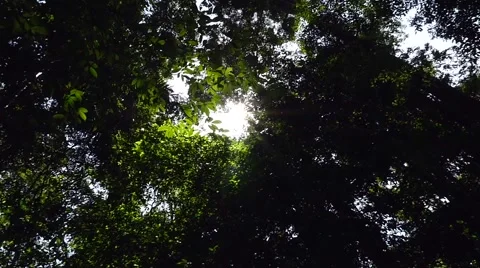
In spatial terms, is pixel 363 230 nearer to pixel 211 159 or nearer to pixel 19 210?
pixel 211 159

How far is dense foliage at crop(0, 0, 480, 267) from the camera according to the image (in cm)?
1202

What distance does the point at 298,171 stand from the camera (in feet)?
54.9

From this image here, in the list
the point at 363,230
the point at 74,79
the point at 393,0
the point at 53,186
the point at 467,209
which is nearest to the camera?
the point at 74,79

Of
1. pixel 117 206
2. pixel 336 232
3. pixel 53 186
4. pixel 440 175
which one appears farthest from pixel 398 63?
pixel 53 186

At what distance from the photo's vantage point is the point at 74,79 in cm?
392

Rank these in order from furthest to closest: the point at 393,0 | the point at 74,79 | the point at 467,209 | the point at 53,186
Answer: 1. the point at 393,0
2. the point at 467,209
3. the point at 53,186
4. the point at 74,79

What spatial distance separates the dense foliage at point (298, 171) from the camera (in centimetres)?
1202

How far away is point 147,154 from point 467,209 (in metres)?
14.2

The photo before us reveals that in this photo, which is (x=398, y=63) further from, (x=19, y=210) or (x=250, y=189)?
(x=19, y=210)

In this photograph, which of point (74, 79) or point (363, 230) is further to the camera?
point (363, 230)

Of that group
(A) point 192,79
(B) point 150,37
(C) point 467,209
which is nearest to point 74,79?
(B) point 150,37

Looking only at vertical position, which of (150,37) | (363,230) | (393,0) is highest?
(393,0)

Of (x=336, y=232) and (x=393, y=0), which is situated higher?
(x=393, y=0)

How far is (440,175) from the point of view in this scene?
16766mm
